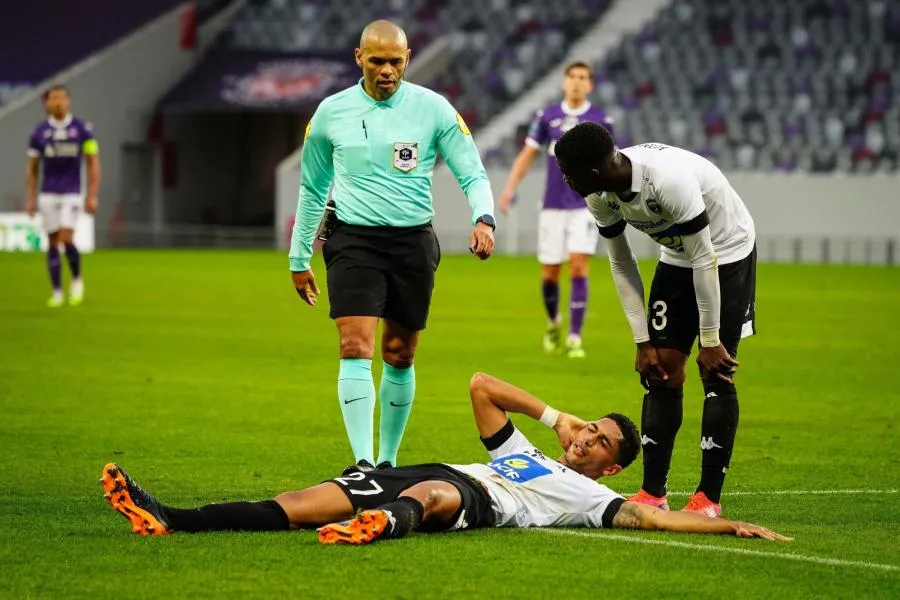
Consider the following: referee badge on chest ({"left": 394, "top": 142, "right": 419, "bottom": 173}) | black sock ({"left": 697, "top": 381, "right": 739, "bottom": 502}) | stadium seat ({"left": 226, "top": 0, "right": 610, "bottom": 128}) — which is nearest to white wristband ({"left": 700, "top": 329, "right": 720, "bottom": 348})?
black sock ({"left": 697, "top": 381, "right": 739, "bottom": 502})

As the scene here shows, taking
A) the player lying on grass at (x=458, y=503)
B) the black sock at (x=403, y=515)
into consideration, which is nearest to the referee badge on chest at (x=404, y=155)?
the player lying on grass at (x=458, y=503)

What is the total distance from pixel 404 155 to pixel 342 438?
274 centimetres

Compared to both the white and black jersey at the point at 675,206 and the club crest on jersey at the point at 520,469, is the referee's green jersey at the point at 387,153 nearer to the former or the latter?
the white and black jersey at the point at 675,206

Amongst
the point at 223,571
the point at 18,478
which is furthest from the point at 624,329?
the point at 223,571

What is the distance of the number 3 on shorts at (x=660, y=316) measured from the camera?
24.8 ft

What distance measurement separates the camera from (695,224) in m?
7.00

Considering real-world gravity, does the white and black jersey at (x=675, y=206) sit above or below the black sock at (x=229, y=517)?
above

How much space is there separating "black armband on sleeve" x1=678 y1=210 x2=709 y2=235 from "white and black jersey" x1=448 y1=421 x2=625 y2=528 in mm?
1118

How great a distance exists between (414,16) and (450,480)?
38277mm

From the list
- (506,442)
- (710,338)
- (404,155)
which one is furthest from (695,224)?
(404,155)

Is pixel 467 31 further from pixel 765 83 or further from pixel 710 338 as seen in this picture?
pixel 710 338

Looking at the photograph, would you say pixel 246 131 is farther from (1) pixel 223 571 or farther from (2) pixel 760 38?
(1) pixel 223 571

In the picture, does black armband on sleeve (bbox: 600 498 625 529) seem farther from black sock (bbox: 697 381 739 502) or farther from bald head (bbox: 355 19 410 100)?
bald head (bbox: 355 19 410 100)

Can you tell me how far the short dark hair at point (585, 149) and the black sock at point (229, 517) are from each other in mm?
1822
